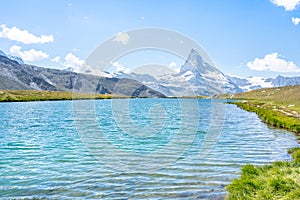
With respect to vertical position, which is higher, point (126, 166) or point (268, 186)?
point (268, 186)

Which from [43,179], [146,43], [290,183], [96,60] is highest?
[146,43]

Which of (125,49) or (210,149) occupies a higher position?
(125,49)

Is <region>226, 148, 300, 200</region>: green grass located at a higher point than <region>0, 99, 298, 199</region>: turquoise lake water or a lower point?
higher

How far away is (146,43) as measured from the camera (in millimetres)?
30438

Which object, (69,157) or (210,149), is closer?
(69,157)

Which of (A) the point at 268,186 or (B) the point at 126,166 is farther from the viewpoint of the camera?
(B) the point at 126,166

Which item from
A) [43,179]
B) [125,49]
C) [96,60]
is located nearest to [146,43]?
[125,49]

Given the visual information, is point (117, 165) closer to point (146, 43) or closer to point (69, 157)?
point (69, 157)

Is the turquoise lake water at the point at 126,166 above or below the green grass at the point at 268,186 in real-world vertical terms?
A: below

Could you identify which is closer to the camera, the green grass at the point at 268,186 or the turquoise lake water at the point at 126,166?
the green grass at the point at 268,186

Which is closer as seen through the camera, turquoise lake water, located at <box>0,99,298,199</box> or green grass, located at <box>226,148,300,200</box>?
green grass, located at <box>226,148,300,200</box>

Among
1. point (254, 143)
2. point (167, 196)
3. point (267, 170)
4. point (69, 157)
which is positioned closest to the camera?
point (167, 196)

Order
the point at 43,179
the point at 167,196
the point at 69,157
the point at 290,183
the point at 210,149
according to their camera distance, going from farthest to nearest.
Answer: the point at 210,149 < the point at 69,157 < the point at 43,179 < the point at 167,196 < the point at 290,183

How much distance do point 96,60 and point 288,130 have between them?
116ft
